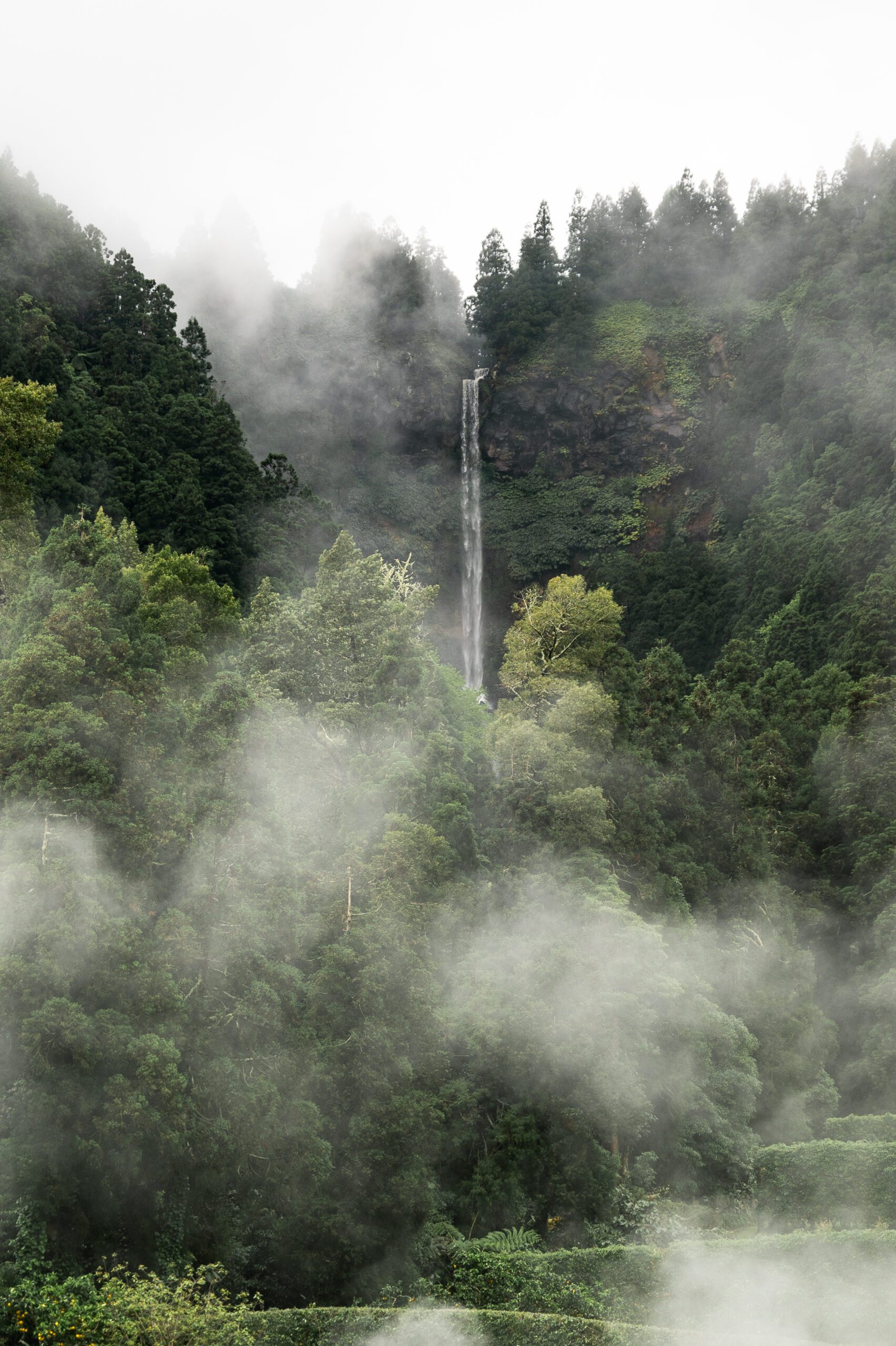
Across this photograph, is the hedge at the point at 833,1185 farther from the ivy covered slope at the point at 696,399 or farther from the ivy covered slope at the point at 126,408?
the ivy covered slope at the point at 696,399

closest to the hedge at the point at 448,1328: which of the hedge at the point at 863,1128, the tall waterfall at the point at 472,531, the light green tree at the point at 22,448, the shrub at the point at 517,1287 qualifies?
the shrub at the point at 517,1287

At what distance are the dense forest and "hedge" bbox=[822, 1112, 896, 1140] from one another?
0.10m

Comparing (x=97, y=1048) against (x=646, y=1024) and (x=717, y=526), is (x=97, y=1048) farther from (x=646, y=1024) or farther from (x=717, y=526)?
(x=717, y=526)

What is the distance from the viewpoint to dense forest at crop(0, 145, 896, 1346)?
1441cm

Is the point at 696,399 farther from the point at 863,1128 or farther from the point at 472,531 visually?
the point at 863,1128

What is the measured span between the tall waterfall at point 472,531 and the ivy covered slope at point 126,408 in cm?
1834

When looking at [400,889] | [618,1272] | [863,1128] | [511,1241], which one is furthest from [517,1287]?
[863,1128]

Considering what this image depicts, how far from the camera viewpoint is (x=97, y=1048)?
14141 mm

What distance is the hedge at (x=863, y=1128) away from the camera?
2011 centimetres

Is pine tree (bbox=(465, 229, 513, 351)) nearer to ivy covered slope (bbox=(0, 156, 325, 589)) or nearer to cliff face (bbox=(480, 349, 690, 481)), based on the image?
cliff face (bbox=(480, 349, 690, 481))

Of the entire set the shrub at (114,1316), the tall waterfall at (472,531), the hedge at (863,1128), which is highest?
the tall waterfall at (472,531)

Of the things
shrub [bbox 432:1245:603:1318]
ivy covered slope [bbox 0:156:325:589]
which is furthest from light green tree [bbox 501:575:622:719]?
shrub [bbox 432:1245:603:1318]

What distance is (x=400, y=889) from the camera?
781 inches

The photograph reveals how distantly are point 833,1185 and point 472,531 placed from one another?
A: 46139 millimetres
